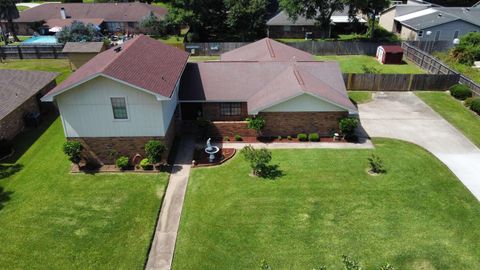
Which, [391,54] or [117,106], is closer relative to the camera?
[117,106]

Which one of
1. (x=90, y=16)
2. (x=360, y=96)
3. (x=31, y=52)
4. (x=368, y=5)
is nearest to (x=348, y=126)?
(x=360, y=96)

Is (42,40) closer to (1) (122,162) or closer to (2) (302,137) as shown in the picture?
(1) (122,162)

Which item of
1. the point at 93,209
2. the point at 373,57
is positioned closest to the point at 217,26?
the point at 373,57

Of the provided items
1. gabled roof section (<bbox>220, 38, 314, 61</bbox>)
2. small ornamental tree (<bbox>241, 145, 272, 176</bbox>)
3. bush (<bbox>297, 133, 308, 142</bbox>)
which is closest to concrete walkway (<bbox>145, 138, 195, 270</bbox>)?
small ornamental tree (<bbox>241, 145, 272, 176</bbox>)

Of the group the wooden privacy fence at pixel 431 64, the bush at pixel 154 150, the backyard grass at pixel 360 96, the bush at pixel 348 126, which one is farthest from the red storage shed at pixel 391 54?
the bush at pixel 154 150

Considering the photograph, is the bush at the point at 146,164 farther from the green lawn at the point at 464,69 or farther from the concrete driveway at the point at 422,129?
the green lawn at the point at 464,69

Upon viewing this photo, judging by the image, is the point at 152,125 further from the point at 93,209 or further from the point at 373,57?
the point at 373,57
